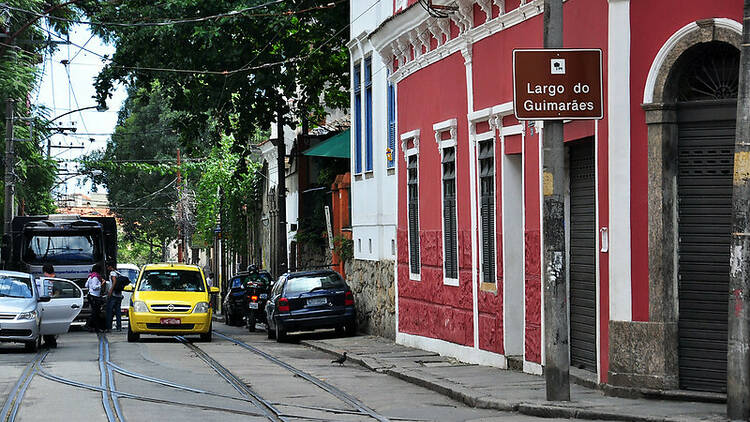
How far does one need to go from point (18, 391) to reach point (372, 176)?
13708 millimetres

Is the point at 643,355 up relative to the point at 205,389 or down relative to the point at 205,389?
up

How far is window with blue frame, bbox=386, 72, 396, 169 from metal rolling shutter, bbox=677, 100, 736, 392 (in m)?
13.5

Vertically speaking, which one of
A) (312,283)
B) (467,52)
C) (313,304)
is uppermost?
(467,52)

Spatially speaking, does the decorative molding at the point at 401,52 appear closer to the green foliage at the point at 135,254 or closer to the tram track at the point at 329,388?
the tram track at the point at 329,388

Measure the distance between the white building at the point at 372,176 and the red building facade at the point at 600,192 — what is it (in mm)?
4056

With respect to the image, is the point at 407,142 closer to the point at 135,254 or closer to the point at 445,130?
the point at 445,130

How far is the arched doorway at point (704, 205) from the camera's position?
1331cm

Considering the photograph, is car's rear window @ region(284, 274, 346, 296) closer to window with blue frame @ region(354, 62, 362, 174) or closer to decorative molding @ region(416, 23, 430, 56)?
window with blue frame @ region(354, 62, 362, 174)

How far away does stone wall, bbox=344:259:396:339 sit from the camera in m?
27.0

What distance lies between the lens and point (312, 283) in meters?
28.3

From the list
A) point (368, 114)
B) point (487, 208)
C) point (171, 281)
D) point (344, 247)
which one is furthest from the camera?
point (344, 247)

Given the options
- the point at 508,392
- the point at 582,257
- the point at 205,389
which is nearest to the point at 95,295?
the point at 205,389

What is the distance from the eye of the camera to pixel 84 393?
1609cm

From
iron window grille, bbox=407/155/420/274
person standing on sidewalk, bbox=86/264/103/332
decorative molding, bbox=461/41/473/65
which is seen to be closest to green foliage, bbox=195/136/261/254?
person standing on sidewalk, bbox=86/264/103/332
